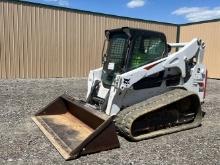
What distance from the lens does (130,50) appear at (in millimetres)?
6457

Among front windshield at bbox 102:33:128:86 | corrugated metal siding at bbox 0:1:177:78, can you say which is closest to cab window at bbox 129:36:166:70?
front windshield at bbox 102:33:128:86

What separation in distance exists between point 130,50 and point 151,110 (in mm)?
1291

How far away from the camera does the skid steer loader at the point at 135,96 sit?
5945 millimetres

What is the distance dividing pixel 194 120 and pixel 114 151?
2504 millimetres

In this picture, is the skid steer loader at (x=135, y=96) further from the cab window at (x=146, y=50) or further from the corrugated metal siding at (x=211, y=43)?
the corrugated metal siding at (x=211, y=43)

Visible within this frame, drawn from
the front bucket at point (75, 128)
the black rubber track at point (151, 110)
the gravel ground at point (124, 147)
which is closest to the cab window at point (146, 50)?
the black rubber track at point (151, 110)

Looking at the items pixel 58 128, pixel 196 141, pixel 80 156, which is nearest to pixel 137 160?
pixel 80 156

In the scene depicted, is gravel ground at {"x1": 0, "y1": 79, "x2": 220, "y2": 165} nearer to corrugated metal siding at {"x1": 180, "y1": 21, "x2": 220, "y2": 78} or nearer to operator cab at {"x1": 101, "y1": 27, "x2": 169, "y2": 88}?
operator cab at {"x1": 101, "y1": 27, "x2": 169, "y2": 88}

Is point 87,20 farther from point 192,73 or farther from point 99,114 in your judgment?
point 99,114

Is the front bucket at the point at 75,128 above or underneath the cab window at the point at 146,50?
underneath

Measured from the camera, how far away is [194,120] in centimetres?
705

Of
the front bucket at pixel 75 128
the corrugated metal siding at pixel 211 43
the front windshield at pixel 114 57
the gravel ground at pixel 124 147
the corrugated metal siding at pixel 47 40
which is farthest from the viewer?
the corrugated metal siding at pixel 211 43

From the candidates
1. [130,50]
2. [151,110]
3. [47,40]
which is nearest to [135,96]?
[151,110]

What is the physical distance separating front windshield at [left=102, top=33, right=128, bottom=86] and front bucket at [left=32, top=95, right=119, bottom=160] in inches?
32.3
